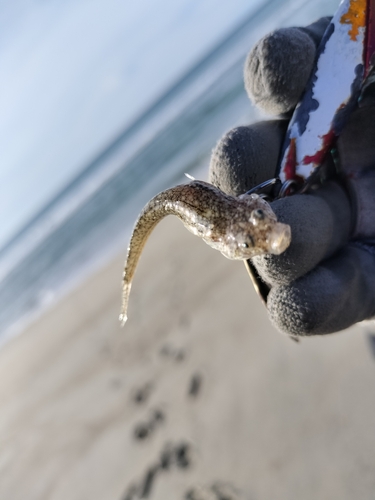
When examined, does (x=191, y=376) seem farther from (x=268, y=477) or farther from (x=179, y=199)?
(x=179, y=199)

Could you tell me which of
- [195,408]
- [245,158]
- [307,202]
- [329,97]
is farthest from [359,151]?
[195,408]

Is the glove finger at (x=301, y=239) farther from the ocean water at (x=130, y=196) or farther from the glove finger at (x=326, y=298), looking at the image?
the ocean water at (x=130, y=196)

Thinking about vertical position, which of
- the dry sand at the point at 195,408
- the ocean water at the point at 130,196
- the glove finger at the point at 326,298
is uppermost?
the glove finger at the point at 326,298

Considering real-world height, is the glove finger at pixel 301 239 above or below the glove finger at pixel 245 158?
below

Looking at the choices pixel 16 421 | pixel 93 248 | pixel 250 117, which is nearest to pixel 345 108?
pixel 16 421

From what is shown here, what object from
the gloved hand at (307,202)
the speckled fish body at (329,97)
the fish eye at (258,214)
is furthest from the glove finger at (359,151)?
the fish eye at (258,214)

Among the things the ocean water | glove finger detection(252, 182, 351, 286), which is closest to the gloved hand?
glove finger detection(252, 182, 351, 286)
